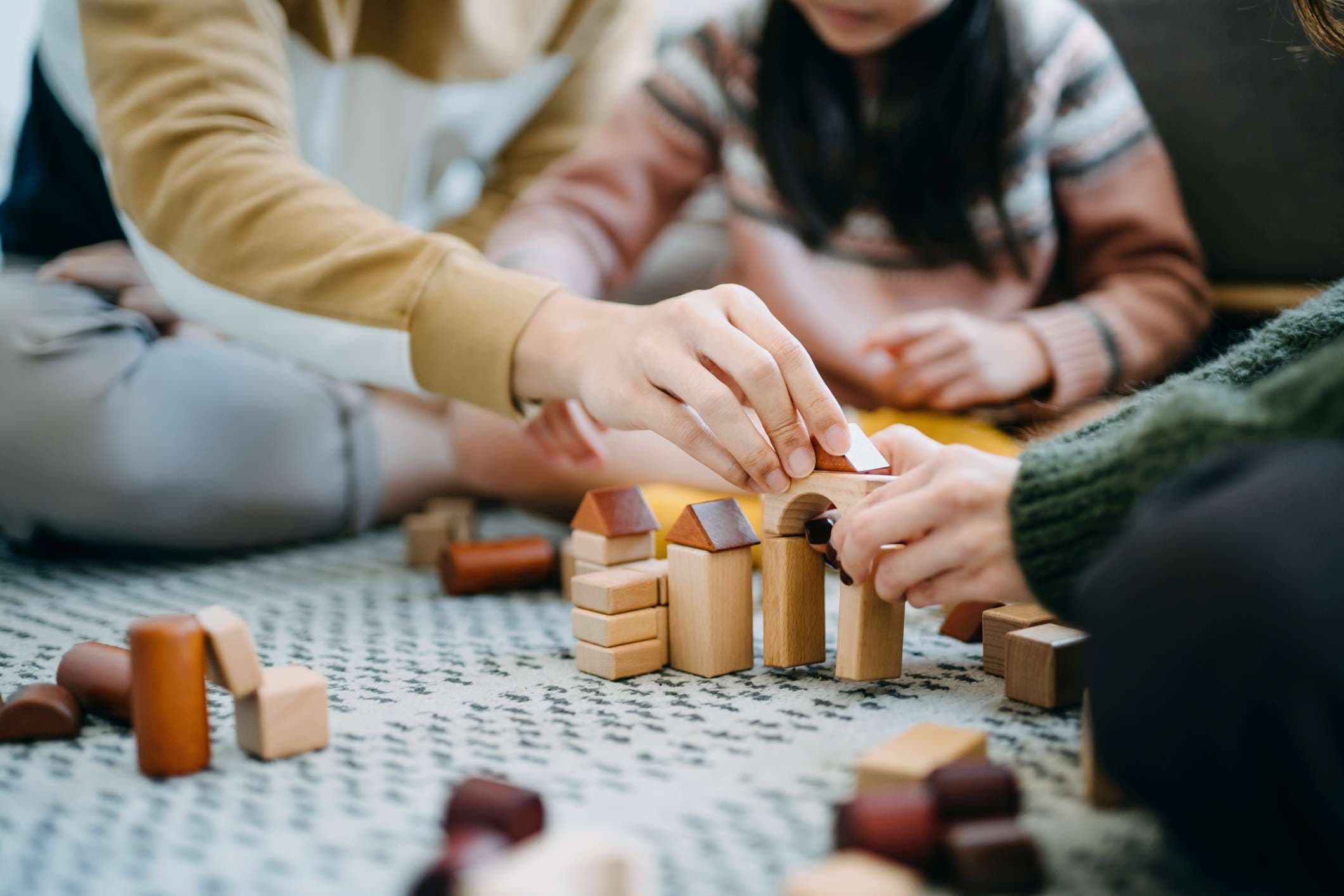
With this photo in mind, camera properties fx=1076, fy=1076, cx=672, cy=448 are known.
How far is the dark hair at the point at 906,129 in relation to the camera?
116 cm

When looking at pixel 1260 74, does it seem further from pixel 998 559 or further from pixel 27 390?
pixel 27 390

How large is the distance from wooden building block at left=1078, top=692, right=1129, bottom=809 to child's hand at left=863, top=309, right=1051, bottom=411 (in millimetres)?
601

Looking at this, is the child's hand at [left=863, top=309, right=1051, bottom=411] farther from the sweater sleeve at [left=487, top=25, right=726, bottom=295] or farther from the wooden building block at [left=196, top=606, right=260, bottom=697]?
the wooden building block at [left=196, top=606, right=260, bottom=697]

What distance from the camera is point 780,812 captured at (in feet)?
1.76

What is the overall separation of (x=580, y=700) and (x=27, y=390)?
0.72 meters

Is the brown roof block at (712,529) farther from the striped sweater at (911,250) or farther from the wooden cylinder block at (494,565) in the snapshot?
the striped sweater at (911,250)

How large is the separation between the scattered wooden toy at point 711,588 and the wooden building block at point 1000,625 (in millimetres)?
167

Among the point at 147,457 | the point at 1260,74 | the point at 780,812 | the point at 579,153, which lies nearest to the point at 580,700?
the point at 780,812

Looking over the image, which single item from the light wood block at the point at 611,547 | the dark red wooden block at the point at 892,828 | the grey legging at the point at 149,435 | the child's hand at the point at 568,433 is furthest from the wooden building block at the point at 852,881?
the grey legging at the point at 149,435

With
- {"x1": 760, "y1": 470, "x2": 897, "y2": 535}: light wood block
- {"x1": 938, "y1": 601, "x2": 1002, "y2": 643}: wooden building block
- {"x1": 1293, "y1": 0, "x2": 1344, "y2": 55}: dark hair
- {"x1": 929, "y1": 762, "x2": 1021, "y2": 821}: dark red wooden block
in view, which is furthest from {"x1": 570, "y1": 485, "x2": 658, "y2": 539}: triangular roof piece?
{"x1": 1293, "y1": 0, "x2": 1344, "y2": 55}: dark hair

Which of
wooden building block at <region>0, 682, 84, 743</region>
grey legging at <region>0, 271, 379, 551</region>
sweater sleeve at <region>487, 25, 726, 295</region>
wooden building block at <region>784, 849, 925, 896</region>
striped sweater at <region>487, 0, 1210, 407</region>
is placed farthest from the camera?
sweater sleeve at <region>487, 25, 726, 295</region>

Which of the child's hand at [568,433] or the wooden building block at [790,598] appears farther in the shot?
the child's hand at [568,433]

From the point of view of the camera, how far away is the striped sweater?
1167 millimetres

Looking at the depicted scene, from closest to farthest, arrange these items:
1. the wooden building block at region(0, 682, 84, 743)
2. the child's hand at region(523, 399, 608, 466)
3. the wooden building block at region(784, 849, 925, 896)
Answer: the wooden building block at region(784, 849, 925, 896)
the wooden building block at region(0, 682, 84, 743)
the child's hand at region(523, 399, 608, 466)
